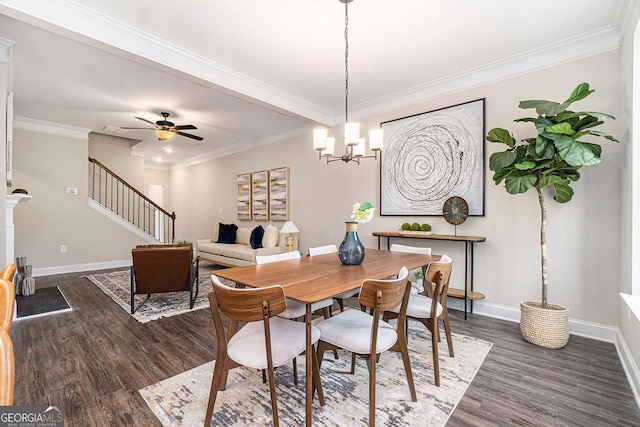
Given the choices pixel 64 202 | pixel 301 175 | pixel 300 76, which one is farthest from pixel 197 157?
pixel 300 76

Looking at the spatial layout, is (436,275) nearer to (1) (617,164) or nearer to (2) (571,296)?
(2) (571,296)

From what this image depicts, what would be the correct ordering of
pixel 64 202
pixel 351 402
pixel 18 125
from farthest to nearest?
pixel 64 202 → pixel 18 125 → pixel 351 402

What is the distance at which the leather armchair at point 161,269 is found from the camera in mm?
3479

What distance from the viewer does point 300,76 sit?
355 centimetres

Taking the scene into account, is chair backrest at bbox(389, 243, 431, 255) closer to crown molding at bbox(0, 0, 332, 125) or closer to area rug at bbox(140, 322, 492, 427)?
area rug at bbox(140, 322, 492, 427)

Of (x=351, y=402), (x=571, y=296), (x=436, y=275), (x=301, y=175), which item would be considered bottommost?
(x=351, y=402)

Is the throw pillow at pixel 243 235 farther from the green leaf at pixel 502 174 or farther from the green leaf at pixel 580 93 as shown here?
the green leaf at pixel 580 93

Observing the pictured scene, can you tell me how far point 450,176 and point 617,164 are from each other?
4.68 feet

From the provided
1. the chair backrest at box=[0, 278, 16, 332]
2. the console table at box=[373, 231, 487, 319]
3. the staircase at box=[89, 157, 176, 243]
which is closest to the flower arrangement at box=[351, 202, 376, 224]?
the console table at box=[373, 231, 487, 319]

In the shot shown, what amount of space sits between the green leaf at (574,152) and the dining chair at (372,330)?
1.71 m

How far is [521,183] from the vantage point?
2.60 m

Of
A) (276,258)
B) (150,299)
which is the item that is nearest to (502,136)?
(276,258)

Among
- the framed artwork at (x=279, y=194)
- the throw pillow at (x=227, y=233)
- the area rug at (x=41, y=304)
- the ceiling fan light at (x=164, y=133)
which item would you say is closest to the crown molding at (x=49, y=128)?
the ceiling fan light at (x=164, y=133)

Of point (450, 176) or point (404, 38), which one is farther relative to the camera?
point (450, 176)
